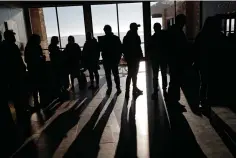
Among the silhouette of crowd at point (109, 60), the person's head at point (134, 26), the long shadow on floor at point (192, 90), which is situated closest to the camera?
the silhouette of crowd at point (109, 60)

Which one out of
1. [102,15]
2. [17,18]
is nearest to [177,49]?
[102,15]

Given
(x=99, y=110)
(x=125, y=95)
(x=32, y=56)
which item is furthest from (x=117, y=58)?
(x=32, y=56)

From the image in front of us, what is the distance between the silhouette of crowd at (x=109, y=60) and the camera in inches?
158

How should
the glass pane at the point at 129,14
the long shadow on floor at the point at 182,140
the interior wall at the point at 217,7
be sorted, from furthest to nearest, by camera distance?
the glass pane at the point at 129,14, the interior wall at the point at 217,7, the long shadow on floor at the point at 182,140

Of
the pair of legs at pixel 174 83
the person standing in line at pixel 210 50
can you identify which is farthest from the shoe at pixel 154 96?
the person standing in line at pixel 210 50

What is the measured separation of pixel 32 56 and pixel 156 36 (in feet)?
9.34

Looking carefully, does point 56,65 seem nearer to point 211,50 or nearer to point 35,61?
point 35,61

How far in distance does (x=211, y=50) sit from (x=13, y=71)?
12.5ft

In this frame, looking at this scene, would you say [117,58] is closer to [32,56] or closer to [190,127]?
[32,56]

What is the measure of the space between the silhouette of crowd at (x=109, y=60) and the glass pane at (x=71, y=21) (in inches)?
247

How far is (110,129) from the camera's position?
156 inches

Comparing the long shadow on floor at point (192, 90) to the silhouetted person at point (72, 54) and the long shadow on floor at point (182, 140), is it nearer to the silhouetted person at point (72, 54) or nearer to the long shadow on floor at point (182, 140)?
the long shadow on floor at point (182, 140)

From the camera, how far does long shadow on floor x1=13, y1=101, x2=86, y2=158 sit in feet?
11.0

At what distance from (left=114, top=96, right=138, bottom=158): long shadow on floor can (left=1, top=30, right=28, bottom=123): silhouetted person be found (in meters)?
2.15
